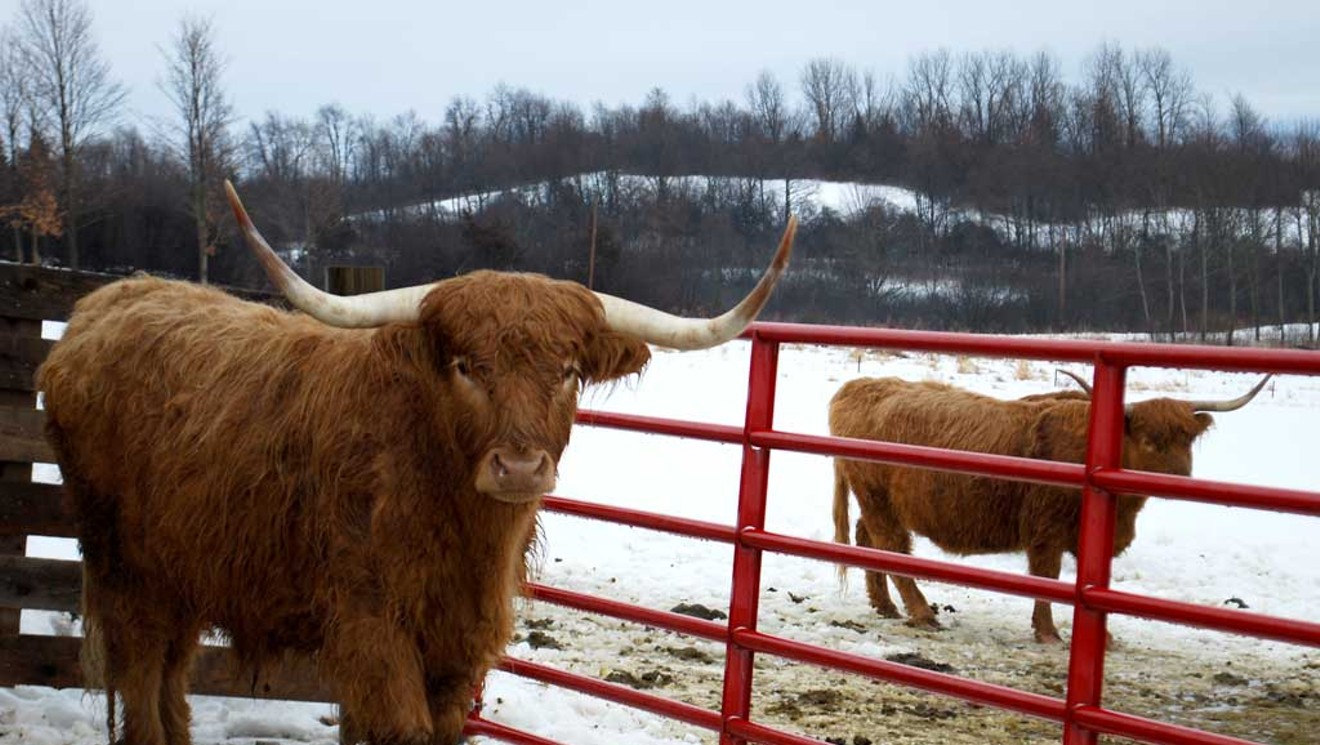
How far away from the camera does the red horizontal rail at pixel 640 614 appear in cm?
398

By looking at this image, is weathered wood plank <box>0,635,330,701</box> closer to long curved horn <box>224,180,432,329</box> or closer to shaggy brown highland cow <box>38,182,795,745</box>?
shaggy brown highland cow <box>38,182,795,745</box>

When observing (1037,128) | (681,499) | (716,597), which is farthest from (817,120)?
(716,597)

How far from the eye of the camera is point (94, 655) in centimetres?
455

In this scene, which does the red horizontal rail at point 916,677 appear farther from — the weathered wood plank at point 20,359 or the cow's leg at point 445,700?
the weathered wood plank at point 20,359

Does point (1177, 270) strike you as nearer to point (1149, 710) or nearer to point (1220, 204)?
point (1220, 204)

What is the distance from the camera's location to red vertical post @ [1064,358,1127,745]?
3.09m

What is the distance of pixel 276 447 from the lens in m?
3.70

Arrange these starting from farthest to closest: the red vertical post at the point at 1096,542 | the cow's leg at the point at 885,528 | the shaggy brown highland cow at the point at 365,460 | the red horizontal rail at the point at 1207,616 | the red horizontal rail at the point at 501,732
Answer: the cow's leg at the point at 885,528 → the red horizontal rail at the point at 501,732 → the shaggy brown highland cow at the point at 365,460 → the red vertical post at the point at 1096,542 → the red horizontal rail at the point at 1207,616

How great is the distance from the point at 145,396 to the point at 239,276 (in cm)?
3081

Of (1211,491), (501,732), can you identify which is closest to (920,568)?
(1211,491)

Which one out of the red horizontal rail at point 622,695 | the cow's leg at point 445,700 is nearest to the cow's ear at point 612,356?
the cow's leg at point 445,700

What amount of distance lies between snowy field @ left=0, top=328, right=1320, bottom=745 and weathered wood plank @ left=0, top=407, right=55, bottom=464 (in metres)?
0.94

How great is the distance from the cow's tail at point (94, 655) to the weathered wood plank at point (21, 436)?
88cm

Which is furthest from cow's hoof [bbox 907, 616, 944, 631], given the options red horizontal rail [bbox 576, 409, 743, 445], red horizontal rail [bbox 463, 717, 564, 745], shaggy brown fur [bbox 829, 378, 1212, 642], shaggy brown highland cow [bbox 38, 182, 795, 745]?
shaggy brown highland cow [bbox 38, 182, 795, 745]
